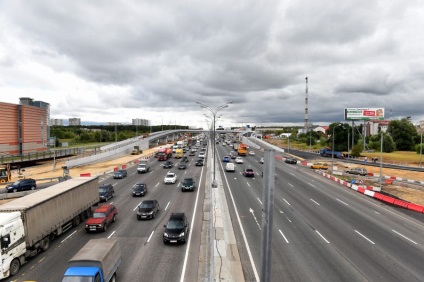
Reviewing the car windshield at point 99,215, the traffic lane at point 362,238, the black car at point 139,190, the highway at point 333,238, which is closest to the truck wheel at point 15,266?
the car windshield at point 99,215

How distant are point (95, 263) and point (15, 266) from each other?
6.62 meters

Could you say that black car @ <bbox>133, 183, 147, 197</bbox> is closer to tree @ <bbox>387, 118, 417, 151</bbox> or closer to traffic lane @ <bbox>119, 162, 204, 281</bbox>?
traffic lane @ <bbox>119, 162, 204, 281</bbox>

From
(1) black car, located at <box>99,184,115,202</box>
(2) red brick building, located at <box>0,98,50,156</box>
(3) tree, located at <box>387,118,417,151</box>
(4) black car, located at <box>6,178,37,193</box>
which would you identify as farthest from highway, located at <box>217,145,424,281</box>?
(3) tree, located at <box>387,118,417,151</box>

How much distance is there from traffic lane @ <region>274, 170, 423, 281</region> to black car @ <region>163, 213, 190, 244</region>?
417 inches

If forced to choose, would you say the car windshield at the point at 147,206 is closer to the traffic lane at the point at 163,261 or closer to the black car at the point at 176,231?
the traffic lane at the point at 163,261

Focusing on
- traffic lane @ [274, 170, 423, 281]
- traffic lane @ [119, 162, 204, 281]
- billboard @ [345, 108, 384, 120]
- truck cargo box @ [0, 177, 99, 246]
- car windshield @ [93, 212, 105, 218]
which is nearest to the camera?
traffic lane @ [119, 162, 204, 281]

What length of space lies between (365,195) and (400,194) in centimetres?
527

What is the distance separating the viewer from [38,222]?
1783 centimetres

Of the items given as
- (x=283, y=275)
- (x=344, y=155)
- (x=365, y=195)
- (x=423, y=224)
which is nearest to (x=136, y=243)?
(x=283, y=275)

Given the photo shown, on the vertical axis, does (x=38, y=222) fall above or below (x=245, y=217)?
above

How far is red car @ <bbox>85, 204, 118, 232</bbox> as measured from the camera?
21641 mm

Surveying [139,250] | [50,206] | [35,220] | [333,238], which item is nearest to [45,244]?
[35,220]

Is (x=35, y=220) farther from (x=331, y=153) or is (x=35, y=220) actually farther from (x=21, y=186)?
(x=331, y=153)

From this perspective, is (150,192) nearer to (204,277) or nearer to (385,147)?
(204,277)
